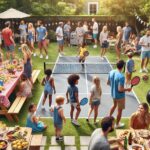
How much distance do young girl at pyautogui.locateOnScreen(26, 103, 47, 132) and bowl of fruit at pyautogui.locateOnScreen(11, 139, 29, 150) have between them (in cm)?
182

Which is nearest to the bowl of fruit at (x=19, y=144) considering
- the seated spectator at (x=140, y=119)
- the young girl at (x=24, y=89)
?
the seated spectator at (x=140, y=119)

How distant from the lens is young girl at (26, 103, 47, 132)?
9229 millimetres

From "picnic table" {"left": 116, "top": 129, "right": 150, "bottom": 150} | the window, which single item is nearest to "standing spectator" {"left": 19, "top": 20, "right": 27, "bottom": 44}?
the window

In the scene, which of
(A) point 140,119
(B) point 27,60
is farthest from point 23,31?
(A) point 140,119

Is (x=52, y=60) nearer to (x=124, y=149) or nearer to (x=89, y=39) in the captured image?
(x=89, y=39)

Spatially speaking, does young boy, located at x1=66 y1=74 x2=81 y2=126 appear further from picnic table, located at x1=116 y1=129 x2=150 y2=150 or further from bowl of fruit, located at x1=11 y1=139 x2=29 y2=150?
bowl of fruit, located at x1=11 y1=139 x2=29 y2=150

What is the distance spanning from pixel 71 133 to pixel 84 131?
42 cm

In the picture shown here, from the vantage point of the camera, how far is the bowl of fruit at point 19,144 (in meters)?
7.15

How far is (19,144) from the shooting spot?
727cm

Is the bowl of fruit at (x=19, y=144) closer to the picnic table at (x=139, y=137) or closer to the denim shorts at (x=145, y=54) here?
the picnic table at (x=139, y=137)

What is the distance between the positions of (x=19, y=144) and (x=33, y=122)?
239cm

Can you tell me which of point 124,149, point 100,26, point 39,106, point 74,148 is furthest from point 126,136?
point 100,26

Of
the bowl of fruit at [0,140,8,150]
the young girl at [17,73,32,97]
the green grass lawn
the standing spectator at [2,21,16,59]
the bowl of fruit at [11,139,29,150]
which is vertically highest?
the standing spectator at [2,21,16,59]

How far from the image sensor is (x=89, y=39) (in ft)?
75.5
